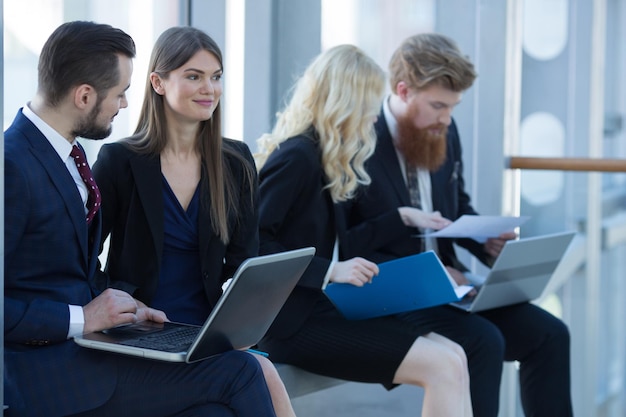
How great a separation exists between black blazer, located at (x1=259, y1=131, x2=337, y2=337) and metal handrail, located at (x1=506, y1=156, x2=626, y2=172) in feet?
4.54

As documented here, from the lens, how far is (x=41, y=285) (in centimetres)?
240

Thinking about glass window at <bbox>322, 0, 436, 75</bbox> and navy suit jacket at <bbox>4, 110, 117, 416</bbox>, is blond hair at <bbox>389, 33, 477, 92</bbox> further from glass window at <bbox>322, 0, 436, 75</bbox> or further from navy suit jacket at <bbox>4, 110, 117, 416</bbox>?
navy suit jacket at <bbox>4, 110, 117, 416</bbox>

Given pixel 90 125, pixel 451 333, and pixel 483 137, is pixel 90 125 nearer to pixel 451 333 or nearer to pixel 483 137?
pixel 451 333

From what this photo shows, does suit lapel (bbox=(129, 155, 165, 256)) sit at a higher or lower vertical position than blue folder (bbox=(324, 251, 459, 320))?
higher

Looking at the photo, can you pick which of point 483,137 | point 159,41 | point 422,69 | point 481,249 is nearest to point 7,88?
point 159,41

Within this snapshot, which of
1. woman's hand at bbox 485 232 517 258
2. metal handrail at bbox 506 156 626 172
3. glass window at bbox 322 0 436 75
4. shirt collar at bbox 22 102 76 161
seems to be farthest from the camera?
glass window at bbox 322 0 436 75

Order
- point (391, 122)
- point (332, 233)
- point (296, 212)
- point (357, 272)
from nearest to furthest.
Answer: point (357, 272) < point (296, 212) < point (332, 233) < point (391, 122)

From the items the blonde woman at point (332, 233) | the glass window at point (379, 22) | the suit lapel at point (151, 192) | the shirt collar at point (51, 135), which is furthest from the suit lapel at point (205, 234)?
the glass window at point (379, 22)

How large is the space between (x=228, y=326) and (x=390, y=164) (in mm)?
1550

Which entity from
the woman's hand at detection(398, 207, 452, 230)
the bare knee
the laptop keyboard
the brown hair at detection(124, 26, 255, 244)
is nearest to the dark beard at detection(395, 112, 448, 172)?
the woman's hand at detection(398, 207, 452, 230)

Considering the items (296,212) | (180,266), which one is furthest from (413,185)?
(180,266)

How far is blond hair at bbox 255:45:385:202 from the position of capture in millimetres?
3531

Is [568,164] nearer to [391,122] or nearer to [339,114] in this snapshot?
[391,122]

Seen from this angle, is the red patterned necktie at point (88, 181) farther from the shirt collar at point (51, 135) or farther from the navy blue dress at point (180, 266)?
the navy blue dress at point (180, 266)
